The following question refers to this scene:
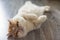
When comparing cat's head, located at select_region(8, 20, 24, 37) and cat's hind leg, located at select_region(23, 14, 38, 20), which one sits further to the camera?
cat's hind leg, located at select_region(23, 14, 38, 20)

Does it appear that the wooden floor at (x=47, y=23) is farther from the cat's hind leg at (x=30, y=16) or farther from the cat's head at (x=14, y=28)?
the cat's hind leg at (x=30, y=16)

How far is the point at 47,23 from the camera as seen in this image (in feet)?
6.41

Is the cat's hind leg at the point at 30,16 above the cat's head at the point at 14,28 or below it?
above

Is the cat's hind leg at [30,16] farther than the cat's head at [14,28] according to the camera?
Yes

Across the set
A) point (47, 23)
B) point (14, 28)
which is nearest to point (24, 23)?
point (14, 28)

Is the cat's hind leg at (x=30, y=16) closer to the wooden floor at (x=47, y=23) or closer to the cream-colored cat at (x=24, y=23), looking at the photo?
the cream-colored cat at (x=24, y=23)

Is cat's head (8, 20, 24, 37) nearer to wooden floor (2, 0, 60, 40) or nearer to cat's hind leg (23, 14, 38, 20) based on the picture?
wooden floor (2, 0, 60, 40)

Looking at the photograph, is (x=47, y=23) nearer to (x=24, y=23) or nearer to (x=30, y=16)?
(x=30, y=16)

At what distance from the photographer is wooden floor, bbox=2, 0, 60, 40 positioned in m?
1.73

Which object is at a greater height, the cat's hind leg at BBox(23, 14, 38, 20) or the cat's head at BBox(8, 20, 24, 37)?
the cat's hind leg at BBox(23, 14, 38, 20)

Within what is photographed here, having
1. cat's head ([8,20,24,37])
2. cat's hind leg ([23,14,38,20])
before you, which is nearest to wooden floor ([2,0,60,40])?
cat's head ([8,20,24,37])

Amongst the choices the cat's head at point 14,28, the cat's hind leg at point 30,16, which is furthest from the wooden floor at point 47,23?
the cat's hind leg at point 30,16

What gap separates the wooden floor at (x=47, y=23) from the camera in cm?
173

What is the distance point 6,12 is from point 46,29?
2.44 ft
